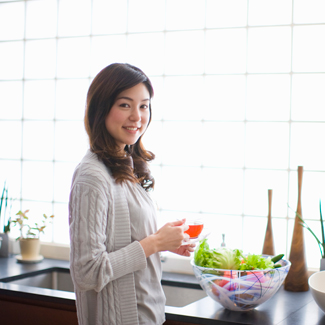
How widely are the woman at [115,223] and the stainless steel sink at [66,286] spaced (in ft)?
2.10

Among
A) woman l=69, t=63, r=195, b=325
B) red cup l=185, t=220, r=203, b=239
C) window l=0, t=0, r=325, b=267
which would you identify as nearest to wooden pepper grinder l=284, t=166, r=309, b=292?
window l=0, t=0, r=325, b=267

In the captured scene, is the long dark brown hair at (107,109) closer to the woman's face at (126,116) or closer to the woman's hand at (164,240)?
the woman's face at (126,116)

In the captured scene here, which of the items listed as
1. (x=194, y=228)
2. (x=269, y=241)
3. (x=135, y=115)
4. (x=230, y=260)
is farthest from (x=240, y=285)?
(x=135, y=115)

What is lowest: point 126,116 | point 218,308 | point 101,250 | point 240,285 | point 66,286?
point 66,286

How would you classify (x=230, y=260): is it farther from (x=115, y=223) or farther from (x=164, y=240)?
(x=115, y=223)

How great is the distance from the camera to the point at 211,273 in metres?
1.67

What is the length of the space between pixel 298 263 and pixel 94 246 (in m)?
1.07

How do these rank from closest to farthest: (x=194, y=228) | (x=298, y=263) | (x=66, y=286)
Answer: (x=194, y=228)
(x=298, y=263)
(x=66, y=286)

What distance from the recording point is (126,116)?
151cm

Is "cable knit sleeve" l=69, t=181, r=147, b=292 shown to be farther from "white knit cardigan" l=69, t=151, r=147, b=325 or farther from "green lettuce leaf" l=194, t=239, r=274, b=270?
"green lettuce leaf" l=194, t=239, r=274, b=270

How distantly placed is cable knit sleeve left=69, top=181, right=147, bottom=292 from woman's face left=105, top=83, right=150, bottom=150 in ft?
Answer: 0.72

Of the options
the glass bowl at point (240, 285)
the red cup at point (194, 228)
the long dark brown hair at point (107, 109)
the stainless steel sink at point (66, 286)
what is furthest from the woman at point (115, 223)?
the stainless steel sink at point (66, 286)

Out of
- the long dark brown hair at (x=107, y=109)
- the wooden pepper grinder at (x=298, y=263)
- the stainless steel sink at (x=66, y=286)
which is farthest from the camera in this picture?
the stainless steel sink at (x=66, y=286)

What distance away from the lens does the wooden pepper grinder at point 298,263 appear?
2.02 m
